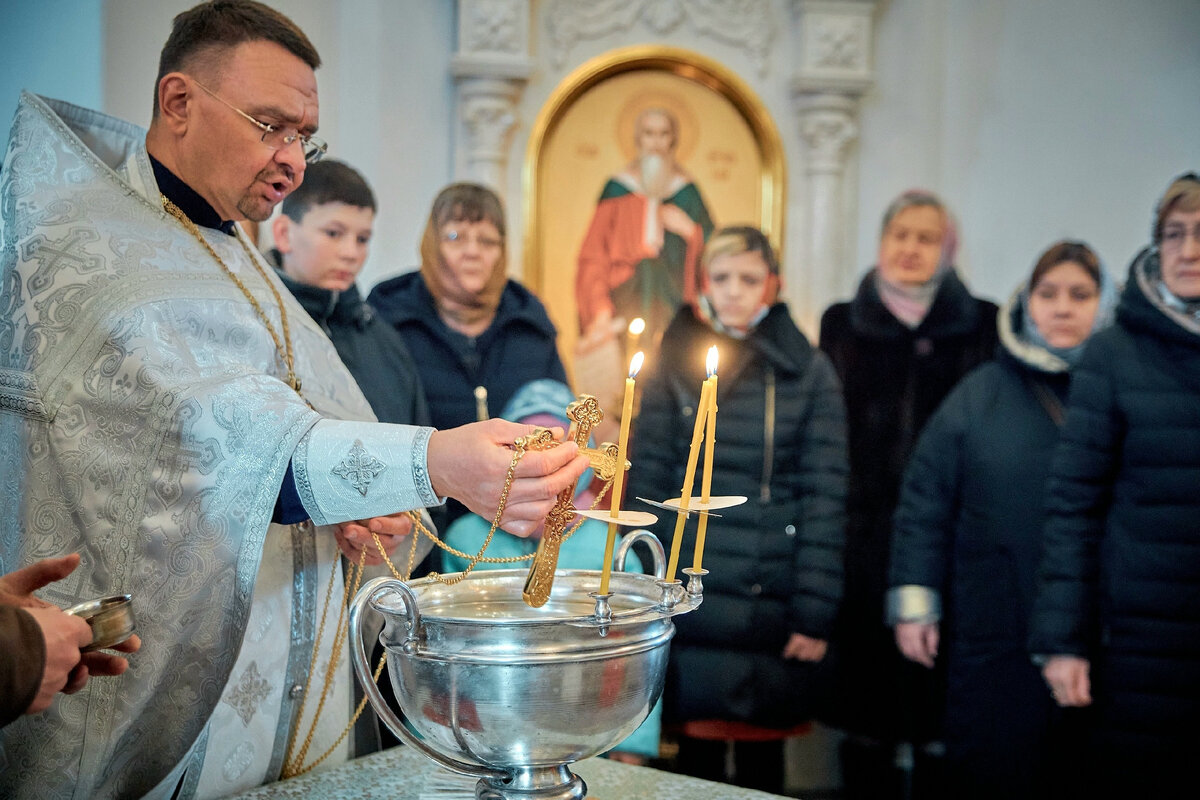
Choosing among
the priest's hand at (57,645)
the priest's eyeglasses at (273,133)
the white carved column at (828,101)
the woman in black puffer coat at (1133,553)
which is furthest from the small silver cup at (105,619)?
the white carved column at (828,101)

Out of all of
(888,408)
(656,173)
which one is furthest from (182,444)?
(656,173)

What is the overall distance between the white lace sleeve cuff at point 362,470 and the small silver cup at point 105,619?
285 millimetres

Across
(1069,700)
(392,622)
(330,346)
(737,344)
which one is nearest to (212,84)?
(330,346)

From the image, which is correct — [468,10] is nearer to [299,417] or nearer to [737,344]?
[737,344]

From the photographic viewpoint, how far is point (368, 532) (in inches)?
69.7

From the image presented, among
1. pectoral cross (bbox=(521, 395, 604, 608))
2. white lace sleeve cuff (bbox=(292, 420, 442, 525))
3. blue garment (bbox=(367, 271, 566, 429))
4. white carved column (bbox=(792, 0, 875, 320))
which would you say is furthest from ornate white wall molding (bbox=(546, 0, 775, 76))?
pectoral cross (bbox=(521, 395, 604, 608))

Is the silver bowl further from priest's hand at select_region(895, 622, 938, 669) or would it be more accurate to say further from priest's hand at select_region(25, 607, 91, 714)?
priest's hand at select_region(895, 622, 938, 669)

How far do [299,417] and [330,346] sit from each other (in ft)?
1.79

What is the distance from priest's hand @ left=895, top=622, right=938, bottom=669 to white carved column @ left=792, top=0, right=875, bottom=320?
1714mm

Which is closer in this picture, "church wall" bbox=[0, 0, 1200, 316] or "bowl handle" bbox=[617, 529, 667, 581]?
"bowl handle" bbox=[617, 529, 667, 581]

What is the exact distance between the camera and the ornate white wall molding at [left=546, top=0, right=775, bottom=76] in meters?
4.93

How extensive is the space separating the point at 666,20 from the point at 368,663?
4281 millimetres

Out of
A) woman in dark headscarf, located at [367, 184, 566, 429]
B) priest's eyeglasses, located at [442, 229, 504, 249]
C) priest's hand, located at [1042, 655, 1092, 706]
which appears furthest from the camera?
priest's eyeglasses, located at [442, 229, 504, 249]

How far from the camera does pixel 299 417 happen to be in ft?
4.83
